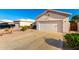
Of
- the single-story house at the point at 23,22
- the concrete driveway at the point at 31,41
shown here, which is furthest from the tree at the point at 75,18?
the single-story house at the point at 23,22

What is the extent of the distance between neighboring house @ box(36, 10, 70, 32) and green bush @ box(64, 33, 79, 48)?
18cm

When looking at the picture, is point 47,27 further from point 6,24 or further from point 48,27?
point 6,24

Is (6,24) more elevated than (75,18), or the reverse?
(75,18)

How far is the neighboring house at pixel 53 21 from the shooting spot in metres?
6.29

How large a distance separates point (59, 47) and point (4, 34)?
4.71ft

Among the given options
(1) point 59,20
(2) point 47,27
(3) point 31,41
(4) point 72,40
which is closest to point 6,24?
(3) point 31,41

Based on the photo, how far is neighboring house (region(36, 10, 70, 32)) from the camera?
6.29 m

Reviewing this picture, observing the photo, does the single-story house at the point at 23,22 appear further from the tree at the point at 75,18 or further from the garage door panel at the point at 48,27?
the tree at the point at 75,18

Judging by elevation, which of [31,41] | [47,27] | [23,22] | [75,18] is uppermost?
[75,18]

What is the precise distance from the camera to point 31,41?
637cm

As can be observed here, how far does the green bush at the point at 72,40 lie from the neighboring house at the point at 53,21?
0.18 m

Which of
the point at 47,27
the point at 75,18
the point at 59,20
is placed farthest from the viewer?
the point at 47,27

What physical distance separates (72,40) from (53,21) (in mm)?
687
